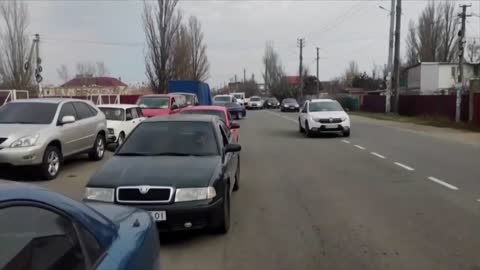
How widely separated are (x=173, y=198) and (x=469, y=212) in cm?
432

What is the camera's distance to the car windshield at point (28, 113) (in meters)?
11.4

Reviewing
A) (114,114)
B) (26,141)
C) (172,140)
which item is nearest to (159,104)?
(114,114)

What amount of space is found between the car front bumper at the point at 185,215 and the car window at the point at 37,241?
320cm

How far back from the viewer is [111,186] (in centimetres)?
604

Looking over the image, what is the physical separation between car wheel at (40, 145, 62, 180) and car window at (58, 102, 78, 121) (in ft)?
2.80

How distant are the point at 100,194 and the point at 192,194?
104 centimetres

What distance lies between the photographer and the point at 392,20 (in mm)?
40469

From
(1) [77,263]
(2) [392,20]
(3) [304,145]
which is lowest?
(3) [304,145]

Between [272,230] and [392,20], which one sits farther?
[392,20]

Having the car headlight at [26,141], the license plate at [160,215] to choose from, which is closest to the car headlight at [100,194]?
the license plate at [160,215]

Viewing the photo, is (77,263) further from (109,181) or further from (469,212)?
(469,212)

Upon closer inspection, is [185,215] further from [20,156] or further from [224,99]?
[224,99]

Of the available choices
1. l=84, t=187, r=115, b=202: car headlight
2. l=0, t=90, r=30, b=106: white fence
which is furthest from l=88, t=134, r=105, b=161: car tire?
l=0, t=90, r=30, b=106: white fence

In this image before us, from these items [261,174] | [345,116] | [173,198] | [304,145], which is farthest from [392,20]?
[173,198]
